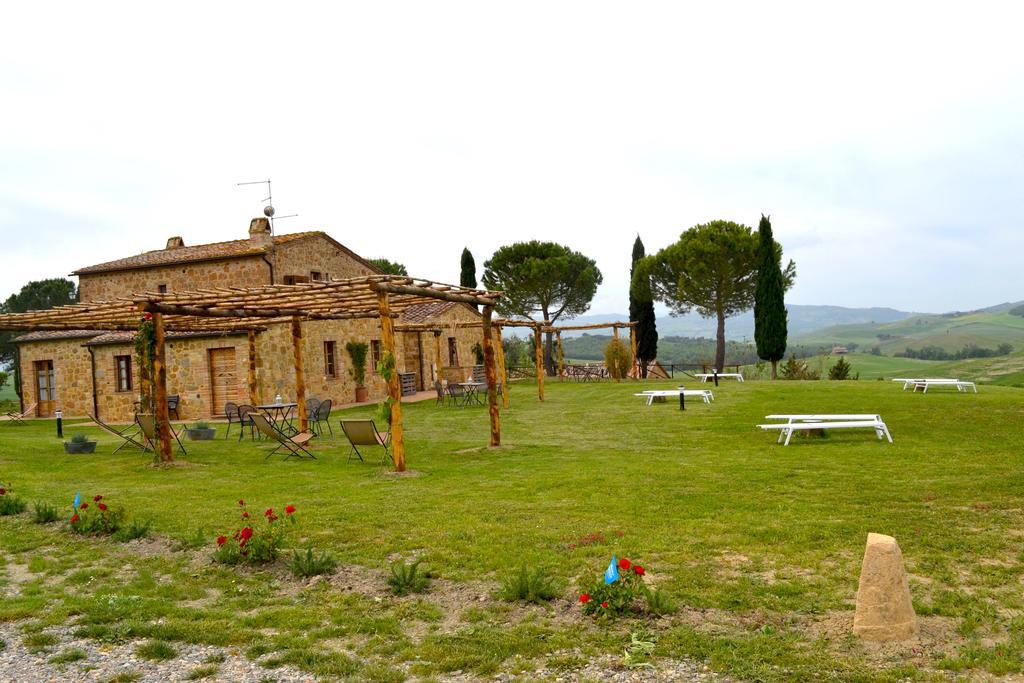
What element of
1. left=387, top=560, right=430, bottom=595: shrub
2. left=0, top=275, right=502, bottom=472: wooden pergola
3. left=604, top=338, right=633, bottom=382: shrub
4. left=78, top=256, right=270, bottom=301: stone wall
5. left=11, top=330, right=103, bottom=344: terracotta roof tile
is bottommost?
left=387, top=560, right=430, bottom=595: shrub

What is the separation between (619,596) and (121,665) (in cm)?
251

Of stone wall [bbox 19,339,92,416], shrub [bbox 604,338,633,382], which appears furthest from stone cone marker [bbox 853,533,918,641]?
shrub [bbox 604,338,633,382]

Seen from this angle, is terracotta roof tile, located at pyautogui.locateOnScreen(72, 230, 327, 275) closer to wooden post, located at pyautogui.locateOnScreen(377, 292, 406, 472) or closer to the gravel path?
wooden post, located at pyautogui.locateOnScreen(377, 292, 406, 472)

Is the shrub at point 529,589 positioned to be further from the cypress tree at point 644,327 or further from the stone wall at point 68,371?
the cypress tree at point 644,327

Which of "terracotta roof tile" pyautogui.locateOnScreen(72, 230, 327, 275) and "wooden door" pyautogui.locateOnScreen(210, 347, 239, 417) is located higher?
"terracotta roof tile" pyautogui.locateOnScreen(72, 230, 327, 275)

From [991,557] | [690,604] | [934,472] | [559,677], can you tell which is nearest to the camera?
[559,677]

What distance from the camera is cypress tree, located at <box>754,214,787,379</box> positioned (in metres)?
26.1

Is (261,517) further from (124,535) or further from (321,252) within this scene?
(321,252)

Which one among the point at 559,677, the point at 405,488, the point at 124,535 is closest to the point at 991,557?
the point at 559,677

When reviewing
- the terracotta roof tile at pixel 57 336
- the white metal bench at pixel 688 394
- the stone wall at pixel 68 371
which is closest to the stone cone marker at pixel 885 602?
the white metal bench at pixel 688 394

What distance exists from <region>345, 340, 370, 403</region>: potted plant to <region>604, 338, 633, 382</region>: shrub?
8.91 metres

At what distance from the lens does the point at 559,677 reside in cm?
321

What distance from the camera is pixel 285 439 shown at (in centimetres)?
1052

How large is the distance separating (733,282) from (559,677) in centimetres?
3032
